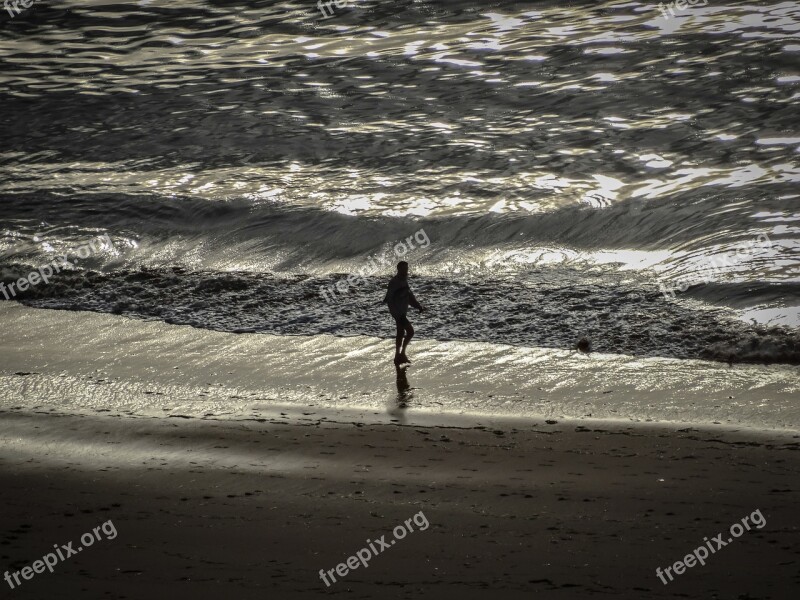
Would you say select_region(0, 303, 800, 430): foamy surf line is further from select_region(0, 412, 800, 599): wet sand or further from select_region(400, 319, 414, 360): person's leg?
select_region(0, 412, 800, 599): wet sand

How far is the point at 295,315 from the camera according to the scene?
446 inches

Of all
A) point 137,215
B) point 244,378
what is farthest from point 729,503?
point 137,215

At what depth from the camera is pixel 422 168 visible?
17391 millimetres

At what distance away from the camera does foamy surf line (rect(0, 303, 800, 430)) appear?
806 cm

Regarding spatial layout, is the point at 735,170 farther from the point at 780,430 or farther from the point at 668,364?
the point at 780,430

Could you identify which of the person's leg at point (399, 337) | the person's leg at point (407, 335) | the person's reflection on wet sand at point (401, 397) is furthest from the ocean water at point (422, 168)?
the person's reflection on wet sand at point (401, 397)

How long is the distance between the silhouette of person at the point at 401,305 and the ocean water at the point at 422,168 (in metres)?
0.99

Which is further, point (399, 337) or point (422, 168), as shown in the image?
point (422, 168)

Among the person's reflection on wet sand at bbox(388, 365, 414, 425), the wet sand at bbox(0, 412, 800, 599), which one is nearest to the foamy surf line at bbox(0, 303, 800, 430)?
the person's reflection on wet sand at bbox(388, 365, 414, 425)

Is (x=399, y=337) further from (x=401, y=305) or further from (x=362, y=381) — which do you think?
(x=362, y=381)

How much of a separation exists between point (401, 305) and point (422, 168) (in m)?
8.37

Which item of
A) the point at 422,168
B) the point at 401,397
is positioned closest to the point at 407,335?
the point at 401,397

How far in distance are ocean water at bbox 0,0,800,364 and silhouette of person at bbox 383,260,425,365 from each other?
99 centimetres

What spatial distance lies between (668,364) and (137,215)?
1044cm
